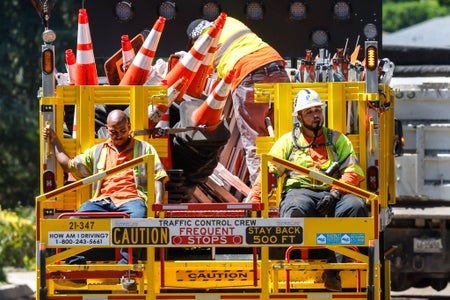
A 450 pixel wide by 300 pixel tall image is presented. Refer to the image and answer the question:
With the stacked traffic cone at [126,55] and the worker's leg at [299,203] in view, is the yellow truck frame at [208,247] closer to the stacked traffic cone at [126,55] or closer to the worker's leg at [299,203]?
the worker's leg at [299,203]

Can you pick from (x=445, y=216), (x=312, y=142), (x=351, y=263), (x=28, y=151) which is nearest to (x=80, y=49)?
(x=312, y=142)

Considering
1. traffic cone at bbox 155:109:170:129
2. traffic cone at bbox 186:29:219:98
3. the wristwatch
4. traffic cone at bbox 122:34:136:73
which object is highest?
traffic cone at bbox 122:34:136:73

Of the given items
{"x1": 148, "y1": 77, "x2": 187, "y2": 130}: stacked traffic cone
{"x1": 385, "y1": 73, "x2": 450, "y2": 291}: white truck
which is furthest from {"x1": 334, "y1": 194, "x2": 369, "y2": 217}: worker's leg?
{"x1": 385, "y1": 73, "x2": 450, "y2": 291}: white truck

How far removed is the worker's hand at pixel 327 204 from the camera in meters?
10.4

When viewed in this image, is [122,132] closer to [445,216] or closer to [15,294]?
[445,216]

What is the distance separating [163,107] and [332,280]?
6.78 ft

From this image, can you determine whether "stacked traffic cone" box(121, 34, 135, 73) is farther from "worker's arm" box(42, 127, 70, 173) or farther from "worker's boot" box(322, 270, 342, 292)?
"worker's boot" box(322, 270, 342, 292)

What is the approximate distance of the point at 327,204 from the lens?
10.4m

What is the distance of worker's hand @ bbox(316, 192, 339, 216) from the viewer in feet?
34.0

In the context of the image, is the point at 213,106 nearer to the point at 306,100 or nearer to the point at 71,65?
the point at 306,100

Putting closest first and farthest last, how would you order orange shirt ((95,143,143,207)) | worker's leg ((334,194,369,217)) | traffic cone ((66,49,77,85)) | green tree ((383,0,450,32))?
1. worker's leg ((334,194,369,217))
2. orange shirt ((95,143,143,207))
3. traffic cone ((66,49,77,85))
4. green tree ((383,0,450,32))

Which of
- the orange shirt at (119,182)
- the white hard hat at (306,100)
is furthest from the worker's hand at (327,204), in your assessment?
the orange shirt at (119,182)

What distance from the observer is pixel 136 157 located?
10727mm

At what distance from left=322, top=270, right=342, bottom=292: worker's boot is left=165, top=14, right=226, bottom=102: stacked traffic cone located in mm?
2437
